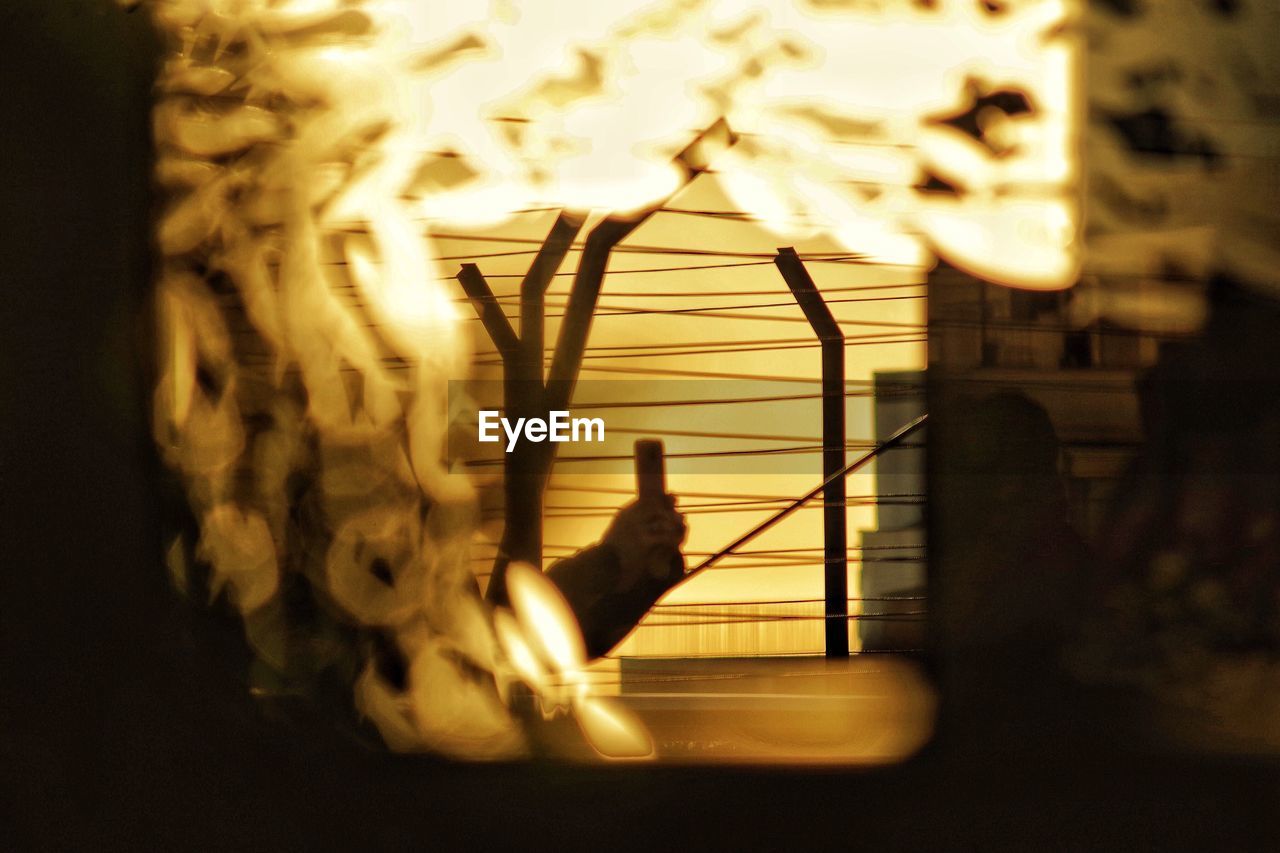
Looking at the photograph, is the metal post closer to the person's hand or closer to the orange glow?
the orange glow

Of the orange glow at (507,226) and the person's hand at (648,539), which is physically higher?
the orange glow at (507,226)

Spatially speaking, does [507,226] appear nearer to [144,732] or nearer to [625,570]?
[625,570]

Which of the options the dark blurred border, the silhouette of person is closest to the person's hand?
the silhouette of person

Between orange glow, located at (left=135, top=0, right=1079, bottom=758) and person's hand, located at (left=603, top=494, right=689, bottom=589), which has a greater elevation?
orange glow, located at (left=135, top=0, right=1079, bottom=758)

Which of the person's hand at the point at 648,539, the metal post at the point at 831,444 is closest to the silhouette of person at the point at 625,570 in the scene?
the person's hand at the point at 648,539

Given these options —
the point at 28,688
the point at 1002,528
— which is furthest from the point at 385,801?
the point at 1002,528

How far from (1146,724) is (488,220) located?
1414 mm

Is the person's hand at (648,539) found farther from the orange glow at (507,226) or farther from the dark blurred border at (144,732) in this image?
the dark blurred border at (144,732)

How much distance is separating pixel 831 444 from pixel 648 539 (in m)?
0.35

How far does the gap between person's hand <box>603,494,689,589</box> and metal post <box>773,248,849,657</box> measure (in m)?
0.25

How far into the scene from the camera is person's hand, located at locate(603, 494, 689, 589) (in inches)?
84.9

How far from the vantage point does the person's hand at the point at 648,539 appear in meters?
2.16

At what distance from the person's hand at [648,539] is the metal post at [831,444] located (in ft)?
0.81

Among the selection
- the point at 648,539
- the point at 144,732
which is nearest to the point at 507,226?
→ the point at 648,539
